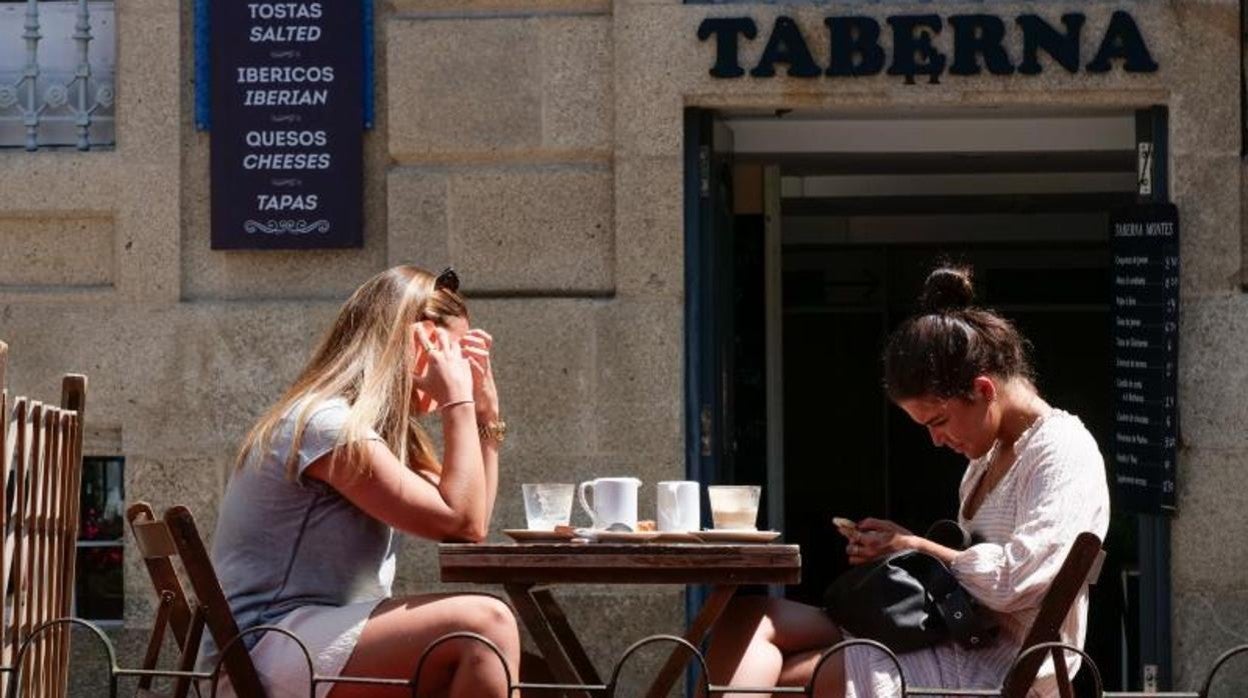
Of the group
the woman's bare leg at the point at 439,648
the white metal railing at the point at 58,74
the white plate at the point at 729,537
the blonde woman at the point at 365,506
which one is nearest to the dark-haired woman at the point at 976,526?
the white plate at the point at 729,537

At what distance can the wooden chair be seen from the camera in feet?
Result: 15.3

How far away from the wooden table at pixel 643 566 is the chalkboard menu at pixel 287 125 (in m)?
3.96

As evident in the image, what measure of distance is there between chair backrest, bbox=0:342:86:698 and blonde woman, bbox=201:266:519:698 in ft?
2.21

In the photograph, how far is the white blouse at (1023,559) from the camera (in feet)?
15.5

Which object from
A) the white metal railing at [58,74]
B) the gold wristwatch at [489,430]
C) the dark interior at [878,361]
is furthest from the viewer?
the dark interior at [878,361]

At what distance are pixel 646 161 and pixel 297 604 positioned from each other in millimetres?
3835

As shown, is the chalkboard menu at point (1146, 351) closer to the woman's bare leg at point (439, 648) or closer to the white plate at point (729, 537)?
the white plate at point (729, 537)

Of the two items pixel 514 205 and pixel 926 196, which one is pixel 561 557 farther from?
pixel 926 196

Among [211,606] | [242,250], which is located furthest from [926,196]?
[211,606]

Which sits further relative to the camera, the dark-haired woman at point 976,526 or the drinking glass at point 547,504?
the drinking glass at point 547,504

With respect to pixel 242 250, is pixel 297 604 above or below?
below

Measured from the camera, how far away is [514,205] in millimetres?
8469

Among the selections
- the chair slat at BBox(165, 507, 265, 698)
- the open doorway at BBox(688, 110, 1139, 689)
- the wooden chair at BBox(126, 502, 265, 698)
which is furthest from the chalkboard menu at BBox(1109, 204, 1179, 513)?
the chair slat at BBox(165, 507, 265, 698)

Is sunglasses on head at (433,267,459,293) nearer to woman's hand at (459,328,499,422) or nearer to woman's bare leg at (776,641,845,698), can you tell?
woman's hand at (459,328,499,422)
